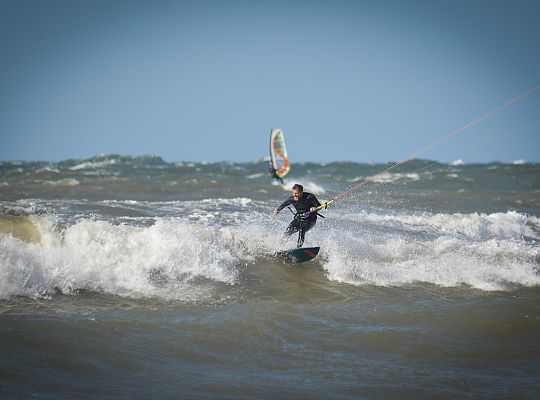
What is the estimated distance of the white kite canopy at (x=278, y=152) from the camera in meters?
10.7

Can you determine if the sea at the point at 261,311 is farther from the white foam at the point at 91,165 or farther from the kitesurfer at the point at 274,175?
the white foam at the point at 91,165

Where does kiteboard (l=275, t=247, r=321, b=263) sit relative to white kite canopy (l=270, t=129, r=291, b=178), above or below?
below

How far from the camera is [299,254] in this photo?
8.70m

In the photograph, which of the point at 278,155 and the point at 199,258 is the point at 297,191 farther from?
the point at 278,155

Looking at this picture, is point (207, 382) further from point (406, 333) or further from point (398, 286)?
point (398, 286)

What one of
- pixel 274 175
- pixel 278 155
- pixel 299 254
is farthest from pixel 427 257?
pixel 278 155

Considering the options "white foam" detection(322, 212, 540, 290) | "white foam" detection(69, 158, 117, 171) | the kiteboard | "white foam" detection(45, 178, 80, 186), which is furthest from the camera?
"white foam" detection(69, 158, 117, 171)

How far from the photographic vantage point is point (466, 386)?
4695 mm

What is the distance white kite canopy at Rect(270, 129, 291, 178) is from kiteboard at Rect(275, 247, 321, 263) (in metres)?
2.21

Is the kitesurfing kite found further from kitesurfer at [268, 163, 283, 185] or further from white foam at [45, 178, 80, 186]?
white foam at [45, 178, 80, 186]

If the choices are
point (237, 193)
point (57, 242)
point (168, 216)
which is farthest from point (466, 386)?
point (237, 193)

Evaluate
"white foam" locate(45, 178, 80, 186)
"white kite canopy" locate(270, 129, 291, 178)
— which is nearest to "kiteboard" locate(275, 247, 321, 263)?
"white kite canopy" locate(270, 129, 291, 178)

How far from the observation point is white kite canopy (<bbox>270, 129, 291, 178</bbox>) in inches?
422

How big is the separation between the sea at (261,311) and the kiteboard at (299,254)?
12 cm
